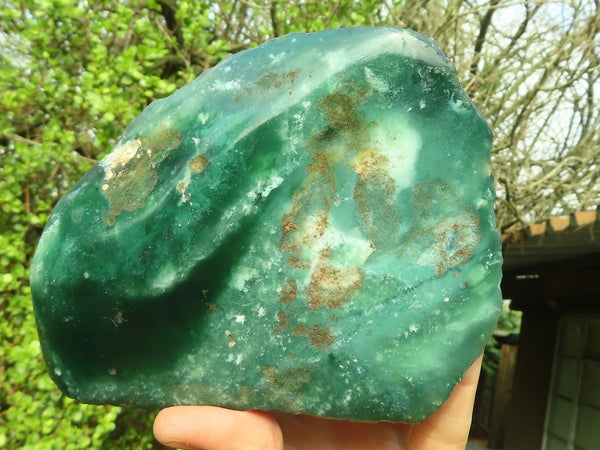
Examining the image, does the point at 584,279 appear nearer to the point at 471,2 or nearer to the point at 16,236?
the point at 471,2

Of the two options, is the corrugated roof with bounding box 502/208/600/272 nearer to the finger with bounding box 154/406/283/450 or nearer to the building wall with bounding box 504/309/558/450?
the building wall with bounding box 504/309/558/450

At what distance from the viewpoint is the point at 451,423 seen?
1067 millimetres

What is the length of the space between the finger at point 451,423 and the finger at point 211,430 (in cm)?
34

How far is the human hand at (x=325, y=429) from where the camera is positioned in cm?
87

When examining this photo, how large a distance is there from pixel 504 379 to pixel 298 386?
264 inches

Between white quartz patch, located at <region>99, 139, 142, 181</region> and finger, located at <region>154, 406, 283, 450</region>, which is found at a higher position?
white quartz patch, located at <region>99, 139, 142, 181</region>

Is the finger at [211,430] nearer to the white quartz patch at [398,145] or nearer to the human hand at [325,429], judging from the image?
the human hand at [325,429]

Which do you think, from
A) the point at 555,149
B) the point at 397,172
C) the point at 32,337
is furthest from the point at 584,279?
the point at 32,337

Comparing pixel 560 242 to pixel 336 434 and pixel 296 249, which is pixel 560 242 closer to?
pixel 336 434

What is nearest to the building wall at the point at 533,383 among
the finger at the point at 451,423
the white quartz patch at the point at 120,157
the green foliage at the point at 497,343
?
the green foliage at the point at 497,343

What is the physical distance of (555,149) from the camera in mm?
3830

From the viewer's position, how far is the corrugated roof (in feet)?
8.13

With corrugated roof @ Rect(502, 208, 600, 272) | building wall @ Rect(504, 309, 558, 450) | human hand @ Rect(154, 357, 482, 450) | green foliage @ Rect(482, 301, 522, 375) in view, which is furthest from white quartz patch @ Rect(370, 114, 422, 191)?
green foliage @ Rect(482, 301, 522, 375)

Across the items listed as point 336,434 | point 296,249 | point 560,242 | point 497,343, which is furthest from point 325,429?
point 497,343
